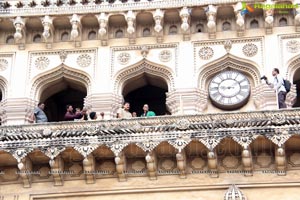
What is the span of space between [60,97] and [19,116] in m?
2.83

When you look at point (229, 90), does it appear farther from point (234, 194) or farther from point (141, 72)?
point (234, 194)

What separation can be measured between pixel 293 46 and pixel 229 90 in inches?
72.3

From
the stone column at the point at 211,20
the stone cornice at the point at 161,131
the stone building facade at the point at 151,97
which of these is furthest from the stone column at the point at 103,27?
the stone cornice at the point at 161,131

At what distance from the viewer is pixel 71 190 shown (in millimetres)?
17297

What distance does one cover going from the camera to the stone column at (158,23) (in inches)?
773

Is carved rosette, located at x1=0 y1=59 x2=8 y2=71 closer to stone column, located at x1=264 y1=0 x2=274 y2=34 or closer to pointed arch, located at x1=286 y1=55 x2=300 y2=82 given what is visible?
stone column, located at x1=264 y1=0 x2=274 y2=34

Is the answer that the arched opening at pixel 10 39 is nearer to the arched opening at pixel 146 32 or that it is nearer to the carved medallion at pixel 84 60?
the carved medallion at pixel 84 60

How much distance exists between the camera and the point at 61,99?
21.7 m

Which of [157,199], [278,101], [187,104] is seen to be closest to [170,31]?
[187,104]

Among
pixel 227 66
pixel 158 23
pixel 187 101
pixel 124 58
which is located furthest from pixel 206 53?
pixel 124 58

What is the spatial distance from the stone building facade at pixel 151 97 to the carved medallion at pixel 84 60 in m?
0.03

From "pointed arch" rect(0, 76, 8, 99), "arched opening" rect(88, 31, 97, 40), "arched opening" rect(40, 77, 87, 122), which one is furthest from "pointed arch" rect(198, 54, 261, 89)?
"pointed arch" rect(0, 76, 8, 99)

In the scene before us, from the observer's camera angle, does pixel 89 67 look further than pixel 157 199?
Yes

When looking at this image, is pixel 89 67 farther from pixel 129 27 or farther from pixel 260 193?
pixel 260 193
